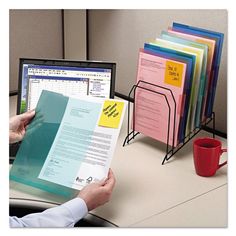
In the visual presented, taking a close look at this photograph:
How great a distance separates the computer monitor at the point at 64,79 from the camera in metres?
1.34

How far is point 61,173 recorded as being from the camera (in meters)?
1.16

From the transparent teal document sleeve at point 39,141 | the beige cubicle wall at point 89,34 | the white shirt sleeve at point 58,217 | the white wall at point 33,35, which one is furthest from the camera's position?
the white wall at point 33,35

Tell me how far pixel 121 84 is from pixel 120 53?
0.11m

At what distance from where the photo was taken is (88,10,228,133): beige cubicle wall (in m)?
1.44

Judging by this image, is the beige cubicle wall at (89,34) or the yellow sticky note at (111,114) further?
the beige cubicle wall at (89,34)

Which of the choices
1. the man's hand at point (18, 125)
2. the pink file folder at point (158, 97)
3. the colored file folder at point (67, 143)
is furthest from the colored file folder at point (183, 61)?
the man's hand at point (18, 125)

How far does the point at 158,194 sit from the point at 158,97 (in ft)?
0.90

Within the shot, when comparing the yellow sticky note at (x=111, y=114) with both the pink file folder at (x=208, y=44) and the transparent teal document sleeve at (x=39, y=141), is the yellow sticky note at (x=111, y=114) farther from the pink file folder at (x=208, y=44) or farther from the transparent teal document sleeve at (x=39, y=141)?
the pink file folder at (x=208, y=44)

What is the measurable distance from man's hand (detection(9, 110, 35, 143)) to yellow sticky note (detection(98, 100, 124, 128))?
0.64ft

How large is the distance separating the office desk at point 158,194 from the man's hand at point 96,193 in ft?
0.09

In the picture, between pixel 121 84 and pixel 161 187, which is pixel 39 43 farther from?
pixel 161 187

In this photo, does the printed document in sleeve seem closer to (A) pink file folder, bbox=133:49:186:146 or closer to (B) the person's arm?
(B) the person's arm

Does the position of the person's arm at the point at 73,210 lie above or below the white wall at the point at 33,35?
below
